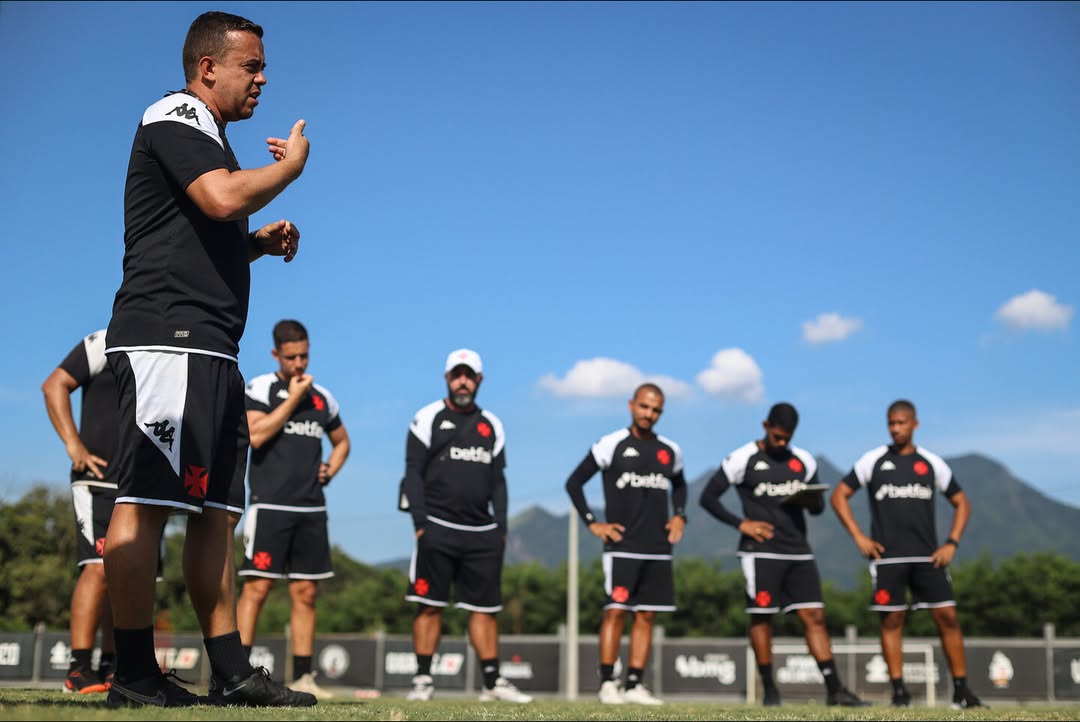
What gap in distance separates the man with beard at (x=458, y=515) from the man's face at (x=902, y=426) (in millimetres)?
3792

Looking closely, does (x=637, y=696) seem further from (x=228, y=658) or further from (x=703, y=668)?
(x=703, y=668)

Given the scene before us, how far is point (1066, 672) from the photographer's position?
19.4 m

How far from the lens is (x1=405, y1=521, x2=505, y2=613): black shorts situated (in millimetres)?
8930

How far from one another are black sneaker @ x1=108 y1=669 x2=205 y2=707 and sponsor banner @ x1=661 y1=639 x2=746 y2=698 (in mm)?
17903

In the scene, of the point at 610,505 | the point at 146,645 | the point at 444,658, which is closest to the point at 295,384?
the point at 610,505

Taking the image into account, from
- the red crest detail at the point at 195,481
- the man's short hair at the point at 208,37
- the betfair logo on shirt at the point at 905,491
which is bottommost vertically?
the red crest detail at the point at 195,481

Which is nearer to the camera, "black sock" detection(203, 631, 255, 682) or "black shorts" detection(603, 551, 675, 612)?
"black sock" detection(203, 631, 255, 682)

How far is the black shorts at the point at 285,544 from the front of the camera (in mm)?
8328

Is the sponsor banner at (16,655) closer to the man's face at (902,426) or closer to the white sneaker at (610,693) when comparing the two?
the white sneaker at (610,693)

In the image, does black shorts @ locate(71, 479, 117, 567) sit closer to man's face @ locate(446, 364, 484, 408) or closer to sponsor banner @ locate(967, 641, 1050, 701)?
man's face @ locate(446, 364, 484, 408)

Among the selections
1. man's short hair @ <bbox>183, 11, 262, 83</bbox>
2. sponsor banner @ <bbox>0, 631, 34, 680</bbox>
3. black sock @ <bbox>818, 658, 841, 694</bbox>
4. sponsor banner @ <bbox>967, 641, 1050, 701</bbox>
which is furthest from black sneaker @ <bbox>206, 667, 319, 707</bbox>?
sponsor banner @ <bbox>0, 631, 34, 680</bbox>

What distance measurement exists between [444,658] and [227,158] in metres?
19.1

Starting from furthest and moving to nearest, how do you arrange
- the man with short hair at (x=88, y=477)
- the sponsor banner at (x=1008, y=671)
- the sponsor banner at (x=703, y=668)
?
the sponsor banner at (x=703, y=668)
the sponsor banner at (x=1008, y=671)
the man with short hair at (x=88, y=477)

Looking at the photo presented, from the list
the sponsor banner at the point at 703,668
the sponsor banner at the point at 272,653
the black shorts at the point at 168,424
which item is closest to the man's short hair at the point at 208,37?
the black shorts at the point at 168,424
